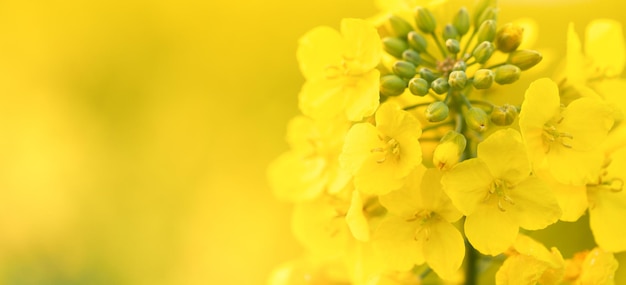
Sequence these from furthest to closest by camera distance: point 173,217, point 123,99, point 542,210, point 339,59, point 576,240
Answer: point 123,99, point 173,217, point 576,240, point 339,59, point 542,210

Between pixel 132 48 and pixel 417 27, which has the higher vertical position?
pixel 417 27

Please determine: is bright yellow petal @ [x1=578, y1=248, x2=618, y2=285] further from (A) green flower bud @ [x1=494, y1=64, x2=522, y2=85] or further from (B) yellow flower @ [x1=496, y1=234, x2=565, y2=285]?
(A) green flower bud @ [x1=494, y1=64, x2=522, y2=85]

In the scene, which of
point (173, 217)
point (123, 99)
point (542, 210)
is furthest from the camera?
point (123, 99)

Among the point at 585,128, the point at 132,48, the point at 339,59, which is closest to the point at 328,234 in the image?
the point at 339,59

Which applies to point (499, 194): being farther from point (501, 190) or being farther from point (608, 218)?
point (608, 218)

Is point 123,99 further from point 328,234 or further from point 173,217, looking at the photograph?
point 328,234

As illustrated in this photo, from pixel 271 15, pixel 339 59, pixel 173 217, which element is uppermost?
pixel 339 59

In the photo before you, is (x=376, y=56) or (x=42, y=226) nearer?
(x=376, y=56)
